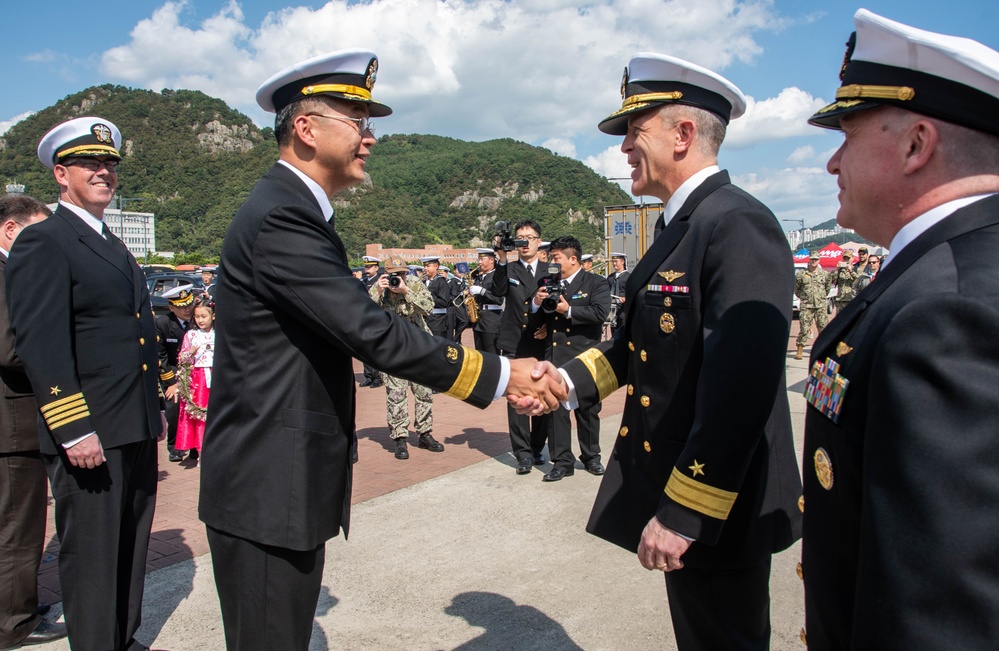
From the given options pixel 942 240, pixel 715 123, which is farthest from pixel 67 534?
pixel 942 240

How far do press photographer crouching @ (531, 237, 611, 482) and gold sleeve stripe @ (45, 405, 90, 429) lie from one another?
149 inches

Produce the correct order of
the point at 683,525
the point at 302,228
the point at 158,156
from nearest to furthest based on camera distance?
the point at 683,525 → the point at 302,228 → the point at 158,156

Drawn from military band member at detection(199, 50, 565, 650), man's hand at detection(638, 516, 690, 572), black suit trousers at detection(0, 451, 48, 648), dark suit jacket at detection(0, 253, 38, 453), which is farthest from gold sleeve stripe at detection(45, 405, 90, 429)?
man's hand at detection(638, 516, 690, 572)

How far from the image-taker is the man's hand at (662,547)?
1.88 metres

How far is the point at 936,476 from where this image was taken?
0.95 m

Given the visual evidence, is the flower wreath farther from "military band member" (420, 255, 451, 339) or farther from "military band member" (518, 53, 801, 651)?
"military band member" (420, 255, 451, 339)

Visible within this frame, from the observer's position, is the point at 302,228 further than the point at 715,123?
No

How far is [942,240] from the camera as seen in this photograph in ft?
3.78

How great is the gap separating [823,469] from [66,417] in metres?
2.83

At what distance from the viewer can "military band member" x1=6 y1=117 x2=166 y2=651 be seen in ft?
9.30

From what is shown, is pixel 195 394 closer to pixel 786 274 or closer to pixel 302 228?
pixel 302 228

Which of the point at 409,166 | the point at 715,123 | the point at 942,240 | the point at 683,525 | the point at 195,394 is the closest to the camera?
the point at 942,240

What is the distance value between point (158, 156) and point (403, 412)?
370ft

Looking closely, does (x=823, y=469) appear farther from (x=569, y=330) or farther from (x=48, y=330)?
(x=569, y=330)
